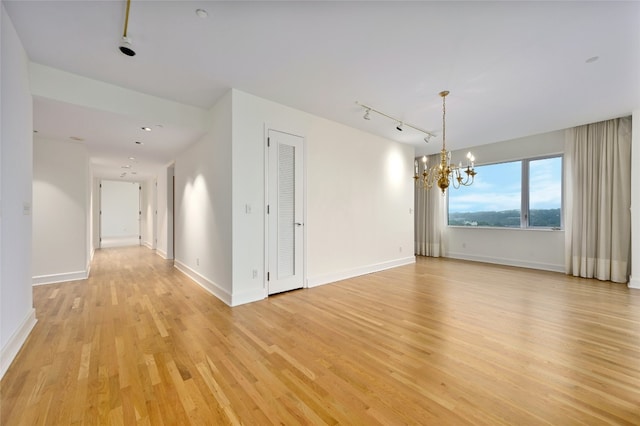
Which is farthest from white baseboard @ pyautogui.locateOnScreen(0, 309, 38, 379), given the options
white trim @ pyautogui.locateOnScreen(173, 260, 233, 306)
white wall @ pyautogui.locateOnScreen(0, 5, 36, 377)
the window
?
the window

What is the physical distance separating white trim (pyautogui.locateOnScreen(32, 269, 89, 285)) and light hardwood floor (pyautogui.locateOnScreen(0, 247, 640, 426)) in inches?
31.0

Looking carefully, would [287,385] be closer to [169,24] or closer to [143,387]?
[143,387]

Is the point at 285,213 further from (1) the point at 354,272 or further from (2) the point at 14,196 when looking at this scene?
(2) the point at 14,196

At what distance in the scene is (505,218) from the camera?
6.40m

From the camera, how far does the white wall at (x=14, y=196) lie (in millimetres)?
2078

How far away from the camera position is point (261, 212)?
12.3ft

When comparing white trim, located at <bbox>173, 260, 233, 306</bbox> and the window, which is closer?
white trim, located at <bbox>173, 260, 233, 306</bbox>

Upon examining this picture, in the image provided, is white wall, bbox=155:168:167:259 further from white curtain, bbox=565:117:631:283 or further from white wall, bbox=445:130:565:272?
white curtain, bbox=565:117:631:283

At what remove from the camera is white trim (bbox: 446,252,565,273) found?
220 inches

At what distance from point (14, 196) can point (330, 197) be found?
3724 millimetres

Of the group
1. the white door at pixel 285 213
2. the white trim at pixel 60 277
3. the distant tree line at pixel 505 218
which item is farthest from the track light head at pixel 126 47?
the distant tree line at pixel 505 218

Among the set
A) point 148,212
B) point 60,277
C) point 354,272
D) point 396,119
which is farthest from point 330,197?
point 148,212

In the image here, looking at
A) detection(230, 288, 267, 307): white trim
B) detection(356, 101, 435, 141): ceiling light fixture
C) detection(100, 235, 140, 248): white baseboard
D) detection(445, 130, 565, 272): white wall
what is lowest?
detection(100, 235, 140, 248): white baseboard

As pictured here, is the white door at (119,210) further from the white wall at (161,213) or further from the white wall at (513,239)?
the white wall at (513,239)
